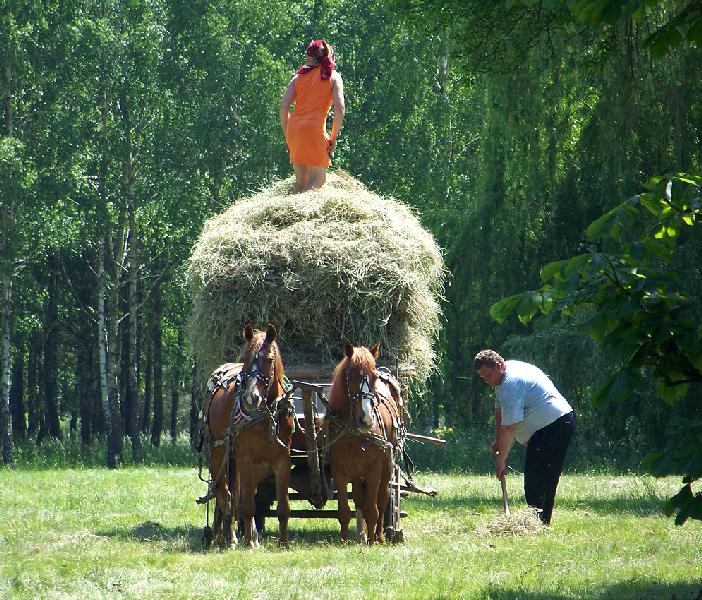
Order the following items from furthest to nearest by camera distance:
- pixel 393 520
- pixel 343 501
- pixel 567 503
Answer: pixel 567 503 < pixel 393 520 < pixel 343 501

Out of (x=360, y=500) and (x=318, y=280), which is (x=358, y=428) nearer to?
(x=360, y=500)

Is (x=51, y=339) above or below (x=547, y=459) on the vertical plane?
above

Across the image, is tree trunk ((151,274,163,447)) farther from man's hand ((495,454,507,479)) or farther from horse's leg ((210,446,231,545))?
horse's leg ((210,446,231,545))

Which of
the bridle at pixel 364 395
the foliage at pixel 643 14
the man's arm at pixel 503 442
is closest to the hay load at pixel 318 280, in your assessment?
the man's arm at pixel 503 442

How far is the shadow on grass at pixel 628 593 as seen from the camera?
6840 mm

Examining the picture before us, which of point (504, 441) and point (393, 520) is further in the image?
point (504, 441)

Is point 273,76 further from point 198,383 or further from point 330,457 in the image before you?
point 330,457

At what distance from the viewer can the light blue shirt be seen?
10492 millimetres

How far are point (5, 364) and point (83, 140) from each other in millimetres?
5160

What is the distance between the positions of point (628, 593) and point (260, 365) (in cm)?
340

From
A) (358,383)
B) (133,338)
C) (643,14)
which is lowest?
(358,383)

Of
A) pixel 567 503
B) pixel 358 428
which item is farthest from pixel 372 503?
pixel 567 503

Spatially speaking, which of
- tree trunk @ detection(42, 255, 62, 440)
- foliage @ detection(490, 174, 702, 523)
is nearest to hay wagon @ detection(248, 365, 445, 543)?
foliage @ detection(490, 174, 702, 523)

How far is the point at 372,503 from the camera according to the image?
941cm
